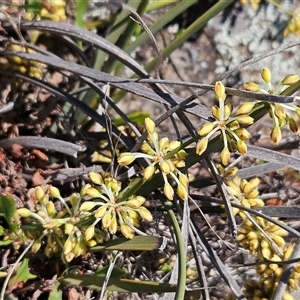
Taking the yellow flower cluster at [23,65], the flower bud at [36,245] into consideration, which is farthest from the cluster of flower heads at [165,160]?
the yellow flower cluster at [23,65]

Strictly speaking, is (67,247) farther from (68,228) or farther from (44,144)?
(44,144)

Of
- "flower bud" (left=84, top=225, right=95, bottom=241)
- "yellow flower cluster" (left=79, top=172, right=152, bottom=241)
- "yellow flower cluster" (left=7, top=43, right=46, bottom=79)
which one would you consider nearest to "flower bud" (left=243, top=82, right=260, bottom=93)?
"yellow flower cluster" (left=79, top=172, right=152, bottom=241)

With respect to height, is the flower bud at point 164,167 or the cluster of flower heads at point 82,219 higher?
the flower bud at point 164,167

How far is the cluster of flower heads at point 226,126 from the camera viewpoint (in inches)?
39.4

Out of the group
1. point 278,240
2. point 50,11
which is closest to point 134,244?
point 278,240

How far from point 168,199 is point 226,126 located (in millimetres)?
221

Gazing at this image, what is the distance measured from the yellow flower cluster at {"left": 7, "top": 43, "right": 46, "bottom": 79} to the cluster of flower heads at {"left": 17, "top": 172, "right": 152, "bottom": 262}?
1.29ft

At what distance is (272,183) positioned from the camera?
5.38ft

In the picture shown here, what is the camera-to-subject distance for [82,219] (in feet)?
3.97

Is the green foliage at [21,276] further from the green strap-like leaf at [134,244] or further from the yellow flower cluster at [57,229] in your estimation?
the green strap-like leaf at [134,244]

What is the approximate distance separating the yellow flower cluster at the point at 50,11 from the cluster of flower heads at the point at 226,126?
0.75 m

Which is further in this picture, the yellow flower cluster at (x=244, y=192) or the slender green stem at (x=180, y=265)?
the yellow flower cluster at (x=244, y=192)

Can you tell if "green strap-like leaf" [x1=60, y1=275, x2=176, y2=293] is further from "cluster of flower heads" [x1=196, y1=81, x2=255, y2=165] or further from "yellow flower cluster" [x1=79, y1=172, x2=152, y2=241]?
"cluster of flower heads" [x1=196, y1=81, x2=255, y2=165]

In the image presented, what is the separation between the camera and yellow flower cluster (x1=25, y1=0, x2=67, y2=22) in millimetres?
1611
